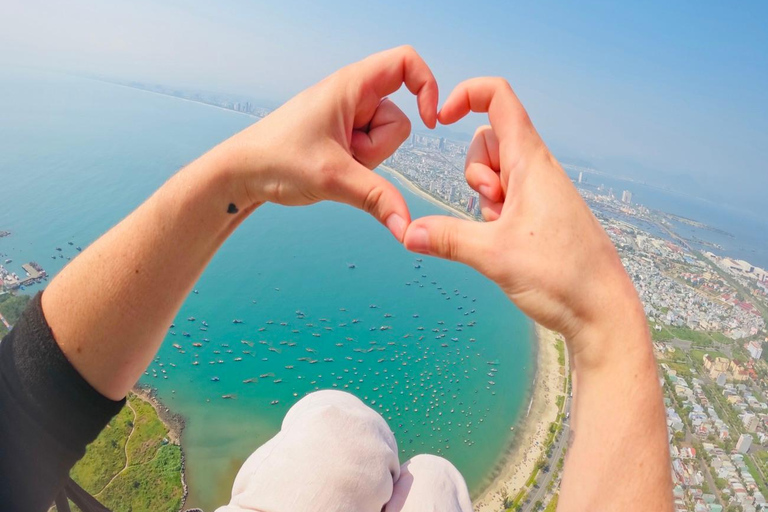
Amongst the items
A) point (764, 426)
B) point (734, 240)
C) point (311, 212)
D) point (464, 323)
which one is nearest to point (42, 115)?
point (311, 212)

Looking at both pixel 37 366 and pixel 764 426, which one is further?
pixel 764 426

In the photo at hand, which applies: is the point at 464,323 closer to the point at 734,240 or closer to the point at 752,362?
the point at 752,362

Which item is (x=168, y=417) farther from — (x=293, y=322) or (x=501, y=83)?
(x=501, y=83)

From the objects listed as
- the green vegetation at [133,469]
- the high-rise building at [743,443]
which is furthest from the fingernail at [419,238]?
the high-rise building at [743,443]

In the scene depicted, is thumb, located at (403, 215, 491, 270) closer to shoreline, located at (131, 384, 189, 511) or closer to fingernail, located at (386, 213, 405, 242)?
fingernail, located at (386, 213, 405, 242)

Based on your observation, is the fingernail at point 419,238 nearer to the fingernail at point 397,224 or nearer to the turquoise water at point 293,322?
the fingernail at point 397,224
